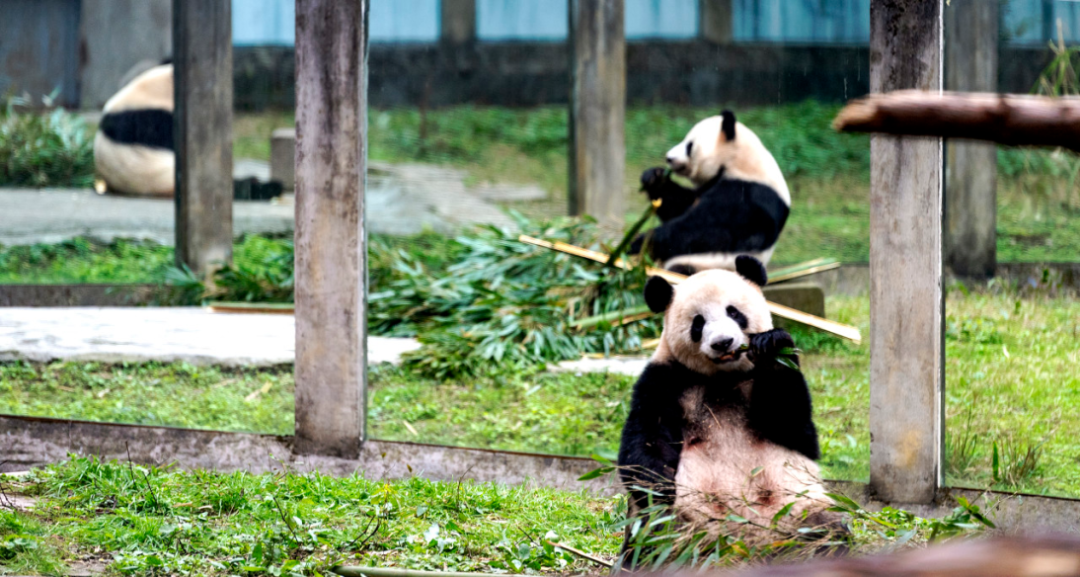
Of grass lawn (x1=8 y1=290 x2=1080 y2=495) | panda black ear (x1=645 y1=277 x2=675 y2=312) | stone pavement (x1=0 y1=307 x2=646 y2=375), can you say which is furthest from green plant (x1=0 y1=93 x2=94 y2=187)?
panda black ear (x1=645 y1=277 x2=675 y2=312)

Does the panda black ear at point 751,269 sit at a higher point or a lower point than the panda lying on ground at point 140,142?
lower

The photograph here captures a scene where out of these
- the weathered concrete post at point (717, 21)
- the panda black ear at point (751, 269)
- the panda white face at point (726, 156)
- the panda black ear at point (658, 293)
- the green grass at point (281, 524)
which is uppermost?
the weathered concrete post at point (717, 21)

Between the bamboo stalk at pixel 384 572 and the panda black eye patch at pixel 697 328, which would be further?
the panda black eye patch at pixel 697 328

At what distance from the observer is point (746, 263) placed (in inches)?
126

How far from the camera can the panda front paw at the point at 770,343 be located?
2.85 meters

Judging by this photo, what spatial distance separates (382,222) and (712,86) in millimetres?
2857

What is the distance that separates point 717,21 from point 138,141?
4.55m

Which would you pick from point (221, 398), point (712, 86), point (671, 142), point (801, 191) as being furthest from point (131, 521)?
point (671, 142)

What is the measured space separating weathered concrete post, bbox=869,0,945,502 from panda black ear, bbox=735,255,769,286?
2.44 ft

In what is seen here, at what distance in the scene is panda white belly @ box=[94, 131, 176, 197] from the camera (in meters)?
8.06

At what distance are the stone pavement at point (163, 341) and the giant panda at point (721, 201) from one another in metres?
0.86

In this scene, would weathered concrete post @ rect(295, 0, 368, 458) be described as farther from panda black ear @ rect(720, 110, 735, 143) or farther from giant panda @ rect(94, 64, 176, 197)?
giant panda @ rect(94, 64, 176, 197)

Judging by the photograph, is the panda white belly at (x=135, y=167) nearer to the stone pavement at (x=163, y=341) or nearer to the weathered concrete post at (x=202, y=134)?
the weathered concrete post at (x=202, y=134)

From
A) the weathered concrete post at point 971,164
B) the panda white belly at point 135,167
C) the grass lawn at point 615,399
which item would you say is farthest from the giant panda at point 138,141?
the weathered concrete post at point 971,164
